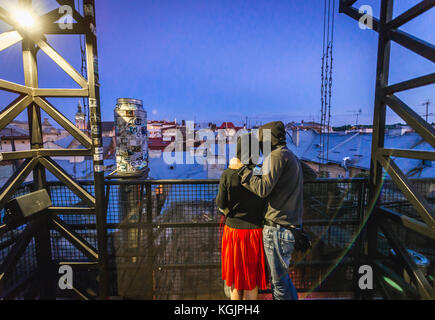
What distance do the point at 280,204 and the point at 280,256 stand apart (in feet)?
1.60

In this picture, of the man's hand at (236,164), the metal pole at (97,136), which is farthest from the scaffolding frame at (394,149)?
the metal pole at (97,136)

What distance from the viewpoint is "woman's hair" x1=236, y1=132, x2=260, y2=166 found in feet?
5.97

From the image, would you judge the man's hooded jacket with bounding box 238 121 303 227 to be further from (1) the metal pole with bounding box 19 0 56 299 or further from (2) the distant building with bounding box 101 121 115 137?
(1) the metal pole with bounding box 19 0 56 299

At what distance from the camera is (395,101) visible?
2096 millimetres

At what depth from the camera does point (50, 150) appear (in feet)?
7.19

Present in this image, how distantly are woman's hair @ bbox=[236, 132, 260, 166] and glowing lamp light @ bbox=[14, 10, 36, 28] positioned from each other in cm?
260

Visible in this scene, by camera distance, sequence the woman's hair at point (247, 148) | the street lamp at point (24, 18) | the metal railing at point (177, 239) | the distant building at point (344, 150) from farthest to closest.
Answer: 1. the distant building at point (344, 150)
2. the metal railing at point (177, 239)
3. the street lamp at point (24, 18)
4. the woman's hair at point (247, 148)

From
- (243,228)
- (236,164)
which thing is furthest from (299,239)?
(236,164)

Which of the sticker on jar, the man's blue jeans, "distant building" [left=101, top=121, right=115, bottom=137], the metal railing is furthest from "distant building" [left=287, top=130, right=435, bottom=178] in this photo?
the sticker on jar

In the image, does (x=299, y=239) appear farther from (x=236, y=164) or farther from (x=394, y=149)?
(x=394, y=149)

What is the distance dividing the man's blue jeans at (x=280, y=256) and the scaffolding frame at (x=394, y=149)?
1315 millimetres

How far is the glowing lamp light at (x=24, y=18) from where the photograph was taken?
1939 millimetres

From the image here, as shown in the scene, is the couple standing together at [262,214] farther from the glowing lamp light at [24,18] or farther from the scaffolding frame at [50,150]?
the glowing lamp light at [24,18]
